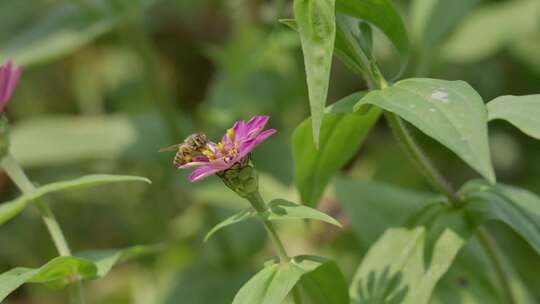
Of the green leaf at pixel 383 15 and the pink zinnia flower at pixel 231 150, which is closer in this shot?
the pink zinnia flower at pixel 231 150

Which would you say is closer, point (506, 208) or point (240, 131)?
point (240, 131)

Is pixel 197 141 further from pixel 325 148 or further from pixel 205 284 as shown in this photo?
pixel 205 284

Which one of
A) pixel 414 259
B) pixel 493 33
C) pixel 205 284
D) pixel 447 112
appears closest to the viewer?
pixel 447 112

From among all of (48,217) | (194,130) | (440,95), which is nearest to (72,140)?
(194,130)

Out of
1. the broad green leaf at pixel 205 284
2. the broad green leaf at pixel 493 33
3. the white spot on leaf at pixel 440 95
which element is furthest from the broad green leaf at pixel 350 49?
the broad green leaf at pixel 493 33

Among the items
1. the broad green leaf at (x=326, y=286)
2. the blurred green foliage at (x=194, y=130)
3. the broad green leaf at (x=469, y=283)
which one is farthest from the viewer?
the blurred green foliage at (x=194, y=130)

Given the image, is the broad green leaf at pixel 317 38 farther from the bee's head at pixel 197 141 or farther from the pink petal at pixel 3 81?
the pink petal at pixel 3 81
